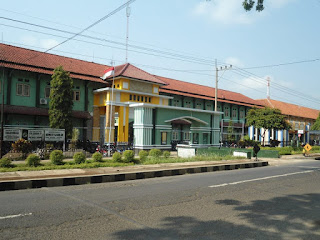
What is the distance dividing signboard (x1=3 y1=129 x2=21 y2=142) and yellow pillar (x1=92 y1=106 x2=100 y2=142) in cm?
1382

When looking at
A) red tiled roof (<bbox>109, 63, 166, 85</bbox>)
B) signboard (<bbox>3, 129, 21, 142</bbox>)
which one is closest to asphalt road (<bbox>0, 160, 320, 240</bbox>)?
signboard (<bbox>3, 129, 21, 142</bbox>)

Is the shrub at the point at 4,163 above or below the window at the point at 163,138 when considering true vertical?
below

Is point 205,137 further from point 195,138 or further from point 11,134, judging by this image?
point 11,134

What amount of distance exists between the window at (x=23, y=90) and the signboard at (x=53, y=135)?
9927mm

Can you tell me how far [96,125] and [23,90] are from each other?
7.85 metres

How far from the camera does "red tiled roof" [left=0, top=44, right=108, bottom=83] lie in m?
24.5

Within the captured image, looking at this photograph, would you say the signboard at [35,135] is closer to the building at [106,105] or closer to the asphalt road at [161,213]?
the building at [106,105]

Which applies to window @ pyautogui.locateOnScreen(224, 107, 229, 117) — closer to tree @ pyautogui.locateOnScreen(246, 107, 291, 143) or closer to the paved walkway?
tree @ pyautogui.locateOnScreen(246, 107, 291, 143)

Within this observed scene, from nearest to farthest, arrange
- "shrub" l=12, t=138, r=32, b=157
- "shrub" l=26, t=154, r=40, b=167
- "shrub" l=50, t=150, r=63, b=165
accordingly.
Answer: "shrub" l=26, t=154, r=40, b=167
"shrub" l=50, t=150, r=63, b=165
"shrub" l=12, t=138, r=32, b=157

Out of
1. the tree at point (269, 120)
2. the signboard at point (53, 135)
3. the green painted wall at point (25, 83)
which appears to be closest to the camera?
the signboard at point (53, 135)

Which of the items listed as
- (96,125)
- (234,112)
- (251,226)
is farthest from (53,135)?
(234,112)

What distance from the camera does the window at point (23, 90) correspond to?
24688 mm

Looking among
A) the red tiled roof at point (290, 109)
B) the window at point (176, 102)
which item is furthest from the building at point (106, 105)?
the red tiled roof at point (290, 109)

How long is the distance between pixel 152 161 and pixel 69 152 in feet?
19.6
